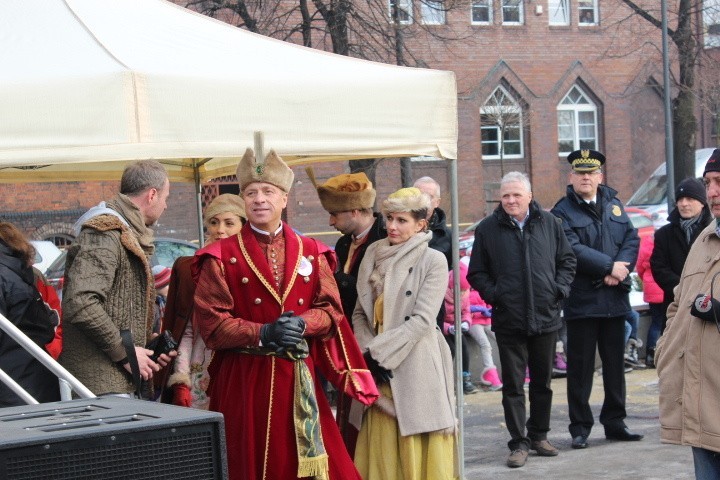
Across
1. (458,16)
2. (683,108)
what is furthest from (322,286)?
(458,16)

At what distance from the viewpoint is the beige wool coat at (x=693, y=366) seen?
489 centimetres

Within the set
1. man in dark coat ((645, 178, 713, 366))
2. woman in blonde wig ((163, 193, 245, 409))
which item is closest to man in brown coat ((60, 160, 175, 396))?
woman in blonde wig ((163, 193, 245, 409))

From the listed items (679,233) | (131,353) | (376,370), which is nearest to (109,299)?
(131,353)

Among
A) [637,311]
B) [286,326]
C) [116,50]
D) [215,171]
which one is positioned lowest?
[637,311]

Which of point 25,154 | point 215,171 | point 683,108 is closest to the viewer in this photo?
point 25,154

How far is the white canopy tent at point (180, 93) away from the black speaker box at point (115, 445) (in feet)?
5.33

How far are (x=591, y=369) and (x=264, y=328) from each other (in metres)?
3.97

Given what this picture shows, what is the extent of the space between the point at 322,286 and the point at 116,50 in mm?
1440

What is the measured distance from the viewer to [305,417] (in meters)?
5.26

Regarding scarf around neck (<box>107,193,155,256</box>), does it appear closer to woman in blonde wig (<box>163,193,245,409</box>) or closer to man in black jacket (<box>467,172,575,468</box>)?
woman in blonde wig (<box>163,193,245,409</box>)

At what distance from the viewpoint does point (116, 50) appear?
5.25 metres

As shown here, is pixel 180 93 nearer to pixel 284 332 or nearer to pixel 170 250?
pixel 284 332

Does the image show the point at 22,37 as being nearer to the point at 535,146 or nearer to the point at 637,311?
the point at 637,311

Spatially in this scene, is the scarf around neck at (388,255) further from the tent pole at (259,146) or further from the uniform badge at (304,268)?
the tent pole at (259,146)
